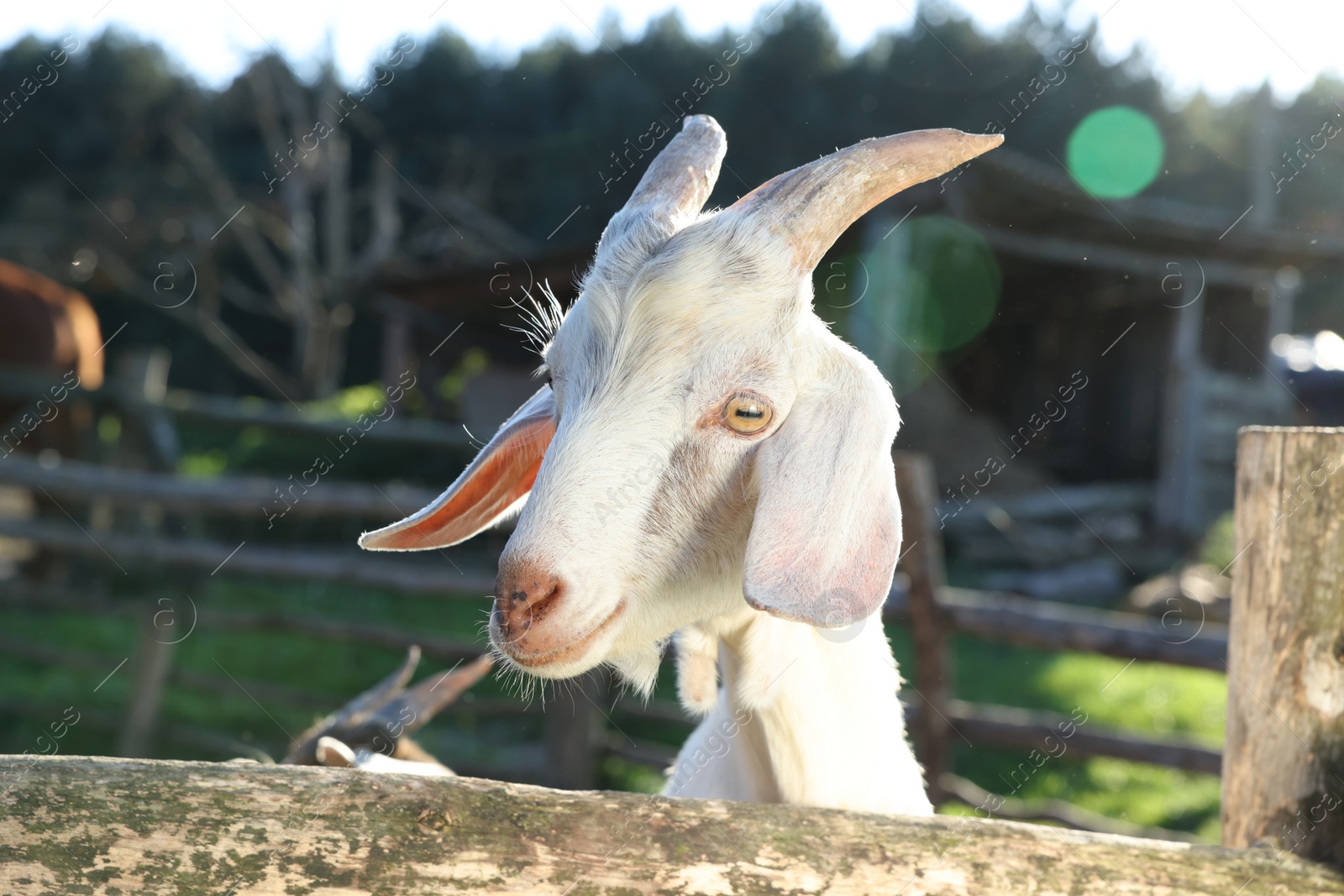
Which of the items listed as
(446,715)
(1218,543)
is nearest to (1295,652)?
(446,715)

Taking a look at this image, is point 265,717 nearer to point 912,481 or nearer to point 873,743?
point 912,481

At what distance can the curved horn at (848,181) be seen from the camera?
155 centimetres

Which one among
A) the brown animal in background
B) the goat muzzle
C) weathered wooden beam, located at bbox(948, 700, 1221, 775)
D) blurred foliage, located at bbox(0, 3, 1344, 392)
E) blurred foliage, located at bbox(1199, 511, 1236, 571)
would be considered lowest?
the goat muzzle

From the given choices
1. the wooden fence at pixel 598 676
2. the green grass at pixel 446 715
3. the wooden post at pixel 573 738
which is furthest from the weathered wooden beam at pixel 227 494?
the wooden post at pixel 573 738

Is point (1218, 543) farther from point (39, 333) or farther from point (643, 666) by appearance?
point (39, 333)

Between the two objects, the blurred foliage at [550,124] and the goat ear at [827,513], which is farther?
the blurred foliage at [550,124]

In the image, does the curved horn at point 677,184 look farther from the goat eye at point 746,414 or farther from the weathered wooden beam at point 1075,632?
the weathered wooden beam at point 1075,632

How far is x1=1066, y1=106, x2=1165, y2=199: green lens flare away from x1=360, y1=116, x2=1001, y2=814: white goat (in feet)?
46.8

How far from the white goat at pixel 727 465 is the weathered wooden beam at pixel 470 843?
23 centimetres

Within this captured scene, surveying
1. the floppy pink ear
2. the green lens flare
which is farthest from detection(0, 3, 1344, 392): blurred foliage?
the floppy pink ear

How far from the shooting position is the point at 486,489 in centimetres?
193

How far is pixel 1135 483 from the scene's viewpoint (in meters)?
11.6

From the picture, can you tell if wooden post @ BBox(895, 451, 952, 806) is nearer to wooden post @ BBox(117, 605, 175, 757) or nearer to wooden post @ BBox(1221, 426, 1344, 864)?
wooden post @ BBox(1221, 426, 1344, 864)

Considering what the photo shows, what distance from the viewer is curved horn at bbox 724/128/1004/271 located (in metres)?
1.55
